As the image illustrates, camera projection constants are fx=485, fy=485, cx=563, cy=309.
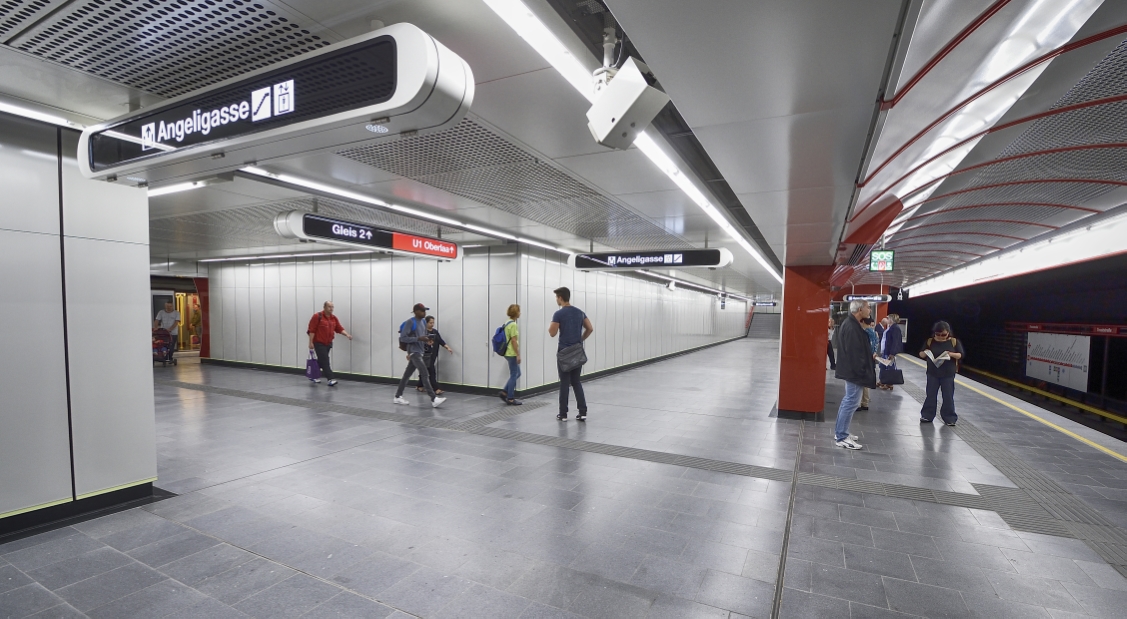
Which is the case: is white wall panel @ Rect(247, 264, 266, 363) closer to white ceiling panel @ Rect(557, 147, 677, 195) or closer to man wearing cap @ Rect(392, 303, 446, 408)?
man wearing cap @ Rect(392, 303, 446, 408)

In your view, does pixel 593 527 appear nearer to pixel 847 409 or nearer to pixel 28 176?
pixel 847 409

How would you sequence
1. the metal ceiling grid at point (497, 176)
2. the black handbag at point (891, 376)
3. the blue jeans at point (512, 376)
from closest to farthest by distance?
1. the metal ceiling grid at point (497, 176)
2. the black handbag at point (891, 376)
3. the blue jeans at point (512, 376)

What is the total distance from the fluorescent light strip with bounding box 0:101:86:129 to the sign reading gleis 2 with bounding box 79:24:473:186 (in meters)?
1.21

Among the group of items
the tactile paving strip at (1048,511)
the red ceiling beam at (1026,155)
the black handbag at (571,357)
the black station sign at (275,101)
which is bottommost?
the tactile paving strip at (1048,511)

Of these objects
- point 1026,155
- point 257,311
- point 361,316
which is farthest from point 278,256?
point 1026,155

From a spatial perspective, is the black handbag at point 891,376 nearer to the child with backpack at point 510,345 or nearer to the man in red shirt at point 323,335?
the child with backpack at point 510,345

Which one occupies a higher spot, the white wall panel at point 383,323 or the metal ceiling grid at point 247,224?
the metal ceiling grid at point 247,224

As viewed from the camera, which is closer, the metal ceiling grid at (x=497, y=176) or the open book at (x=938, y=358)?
the metal ceiling grid at (x=497, y=176)

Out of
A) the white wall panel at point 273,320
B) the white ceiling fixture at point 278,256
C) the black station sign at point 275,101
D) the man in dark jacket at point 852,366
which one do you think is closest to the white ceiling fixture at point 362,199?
the black station sign at point 275,101

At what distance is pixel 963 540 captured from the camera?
330 cm

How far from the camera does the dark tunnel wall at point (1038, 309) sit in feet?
26.0

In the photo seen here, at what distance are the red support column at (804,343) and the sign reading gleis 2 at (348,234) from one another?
546 cm

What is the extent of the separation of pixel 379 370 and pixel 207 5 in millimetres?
9173

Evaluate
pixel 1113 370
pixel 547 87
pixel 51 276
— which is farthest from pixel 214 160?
pixel 1113 370
